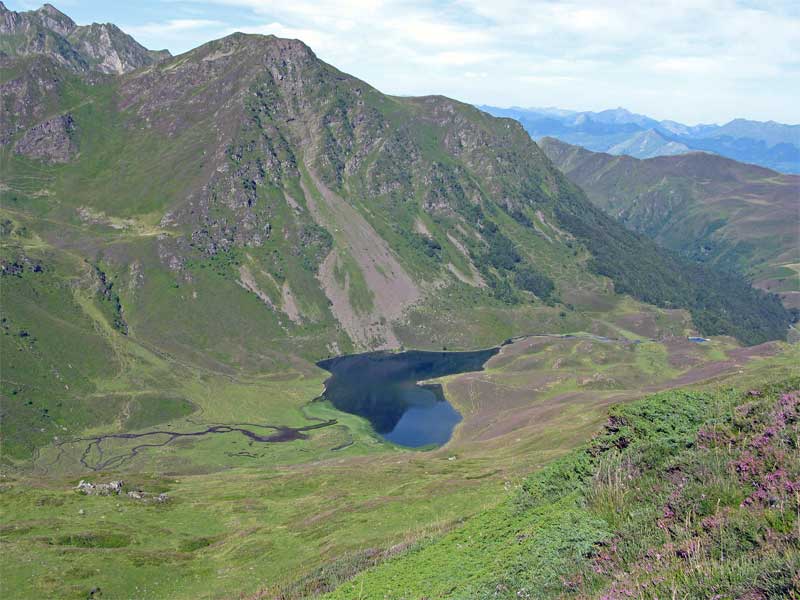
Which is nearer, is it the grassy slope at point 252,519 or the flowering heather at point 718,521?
the flowering heather at point 718,521

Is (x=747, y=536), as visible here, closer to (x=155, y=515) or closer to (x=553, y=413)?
(x=155, y=515)

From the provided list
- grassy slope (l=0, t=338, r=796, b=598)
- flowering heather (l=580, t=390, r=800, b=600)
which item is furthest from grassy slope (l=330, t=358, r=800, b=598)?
grassy slope (l=0, t=338, r=796, b=598)

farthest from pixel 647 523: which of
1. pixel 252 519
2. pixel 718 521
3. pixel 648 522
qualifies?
pixel 252 519

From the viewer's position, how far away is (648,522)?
40719mm

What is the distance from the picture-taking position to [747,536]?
33312 mm

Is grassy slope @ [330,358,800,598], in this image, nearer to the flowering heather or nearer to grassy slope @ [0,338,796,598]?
the flowering heather

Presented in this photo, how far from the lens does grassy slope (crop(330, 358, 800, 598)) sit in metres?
31.1

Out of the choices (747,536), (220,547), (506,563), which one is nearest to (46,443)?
(220,547)

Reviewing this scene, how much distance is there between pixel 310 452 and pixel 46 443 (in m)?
80.3

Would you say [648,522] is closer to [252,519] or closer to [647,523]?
[647,523]

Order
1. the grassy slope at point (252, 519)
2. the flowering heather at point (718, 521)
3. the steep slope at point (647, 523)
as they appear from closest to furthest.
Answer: the flowering heather at point (718, 521) < the steep slope at point (647, 523) < the grassy slope at point (252, 519)

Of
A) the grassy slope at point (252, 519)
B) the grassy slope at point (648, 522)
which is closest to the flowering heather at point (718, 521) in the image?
the grassy slope at point (648, 522)

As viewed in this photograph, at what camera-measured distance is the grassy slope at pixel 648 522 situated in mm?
31062

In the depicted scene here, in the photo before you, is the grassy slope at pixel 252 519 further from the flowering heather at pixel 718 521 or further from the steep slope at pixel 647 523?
the flowering heather at pixel 718 521
